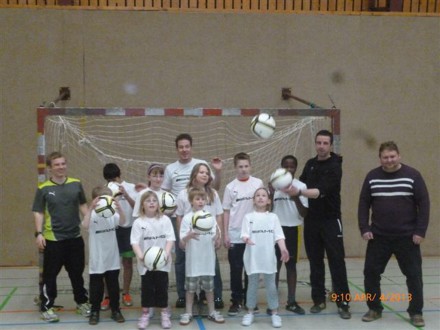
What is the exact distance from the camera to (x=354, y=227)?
31.3 ft

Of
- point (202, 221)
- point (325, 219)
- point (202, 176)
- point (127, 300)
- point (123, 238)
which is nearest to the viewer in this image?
point (202, 221)

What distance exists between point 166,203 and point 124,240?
98 centimetres

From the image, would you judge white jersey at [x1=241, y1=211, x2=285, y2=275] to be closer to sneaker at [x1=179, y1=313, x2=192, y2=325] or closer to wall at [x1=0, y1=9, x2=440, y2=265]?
sneaker at [x1=179, y1=313, x2=192, y2=325]

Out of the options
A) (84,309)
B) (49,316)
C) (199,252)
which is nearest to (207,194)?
(199,252)

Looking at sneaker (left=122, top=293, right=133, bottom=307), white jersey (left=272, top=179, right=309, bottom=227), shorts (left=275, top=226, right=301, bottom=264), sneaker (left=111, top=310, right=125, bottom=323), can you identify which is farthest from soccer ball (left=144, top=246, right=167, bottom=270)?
white jersey (left=272, top=179, right=309, bottom=227)

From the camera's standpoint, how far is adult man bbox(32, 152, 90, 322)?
583cm

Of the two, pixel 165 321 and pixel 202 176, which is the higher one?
pixel 202 176

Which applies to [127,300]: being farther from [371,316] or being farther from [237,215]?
[371,316]

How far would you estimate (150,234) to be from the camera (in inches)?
219

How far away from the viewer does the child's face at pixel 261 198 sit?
18.8 feet

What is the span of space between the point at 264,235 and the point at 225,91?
13.3ft

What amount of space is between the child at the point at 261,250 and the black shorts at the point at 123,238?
1.47 m

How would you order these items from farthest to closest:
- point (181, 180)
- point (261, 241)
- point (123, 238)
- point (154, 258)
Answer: point (123, 238) < point (181, 180) < point (261, 241) < point (154, 258)

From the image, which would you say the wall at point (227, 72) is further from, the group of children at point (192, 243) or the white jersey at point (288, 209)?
the group of children at point (192, 243)
